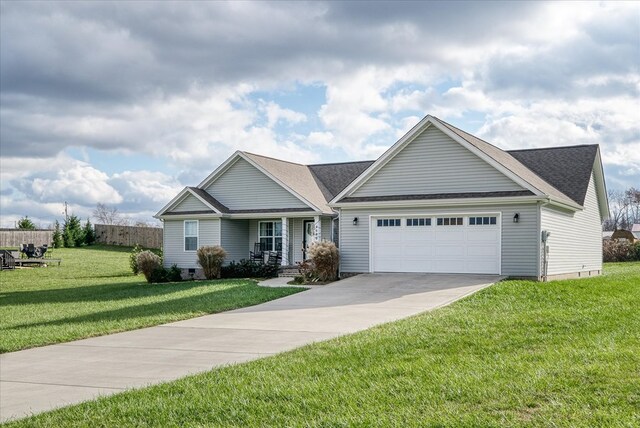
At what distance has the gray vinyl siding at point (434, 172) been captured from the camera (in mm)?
22875

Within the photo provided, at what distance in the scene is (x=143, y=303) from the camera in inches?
744

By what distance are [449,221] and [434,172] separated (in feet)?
6.27

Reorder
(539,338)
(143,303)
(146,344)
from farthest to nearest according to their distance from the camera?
(143,303), (146,344), (539,338)

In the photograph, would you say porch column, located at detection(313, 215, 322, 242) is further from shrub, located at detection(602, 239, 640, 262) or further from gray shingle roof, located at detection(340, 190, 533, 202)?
shrub, located at detection(602, 239, 640, 262)

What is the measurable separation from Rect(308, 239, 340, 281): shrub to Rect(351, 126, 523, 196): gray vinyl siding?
2.48 meters

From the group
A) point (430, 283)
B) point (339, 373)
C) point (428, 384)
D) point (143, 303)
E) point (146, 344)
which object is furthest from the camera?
point (430, 283)

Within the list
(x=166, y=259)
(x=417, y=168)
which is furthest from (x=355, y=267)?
(x=166, y=259)

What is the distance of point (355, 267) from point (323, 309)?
816cm

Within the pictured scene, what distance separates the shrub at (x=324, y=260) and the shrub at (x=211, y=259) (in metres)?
6.15

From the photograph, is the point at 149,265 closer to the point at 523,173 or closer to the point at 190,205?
the point at 190,205

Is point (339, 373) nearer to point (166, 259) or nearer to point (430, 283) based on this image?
point (430, 283)

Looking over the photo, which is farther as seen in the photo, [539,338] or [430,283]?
[430,283]

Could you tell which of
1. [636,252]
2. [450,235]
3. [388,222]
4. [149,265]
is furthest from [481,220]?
[636,252]

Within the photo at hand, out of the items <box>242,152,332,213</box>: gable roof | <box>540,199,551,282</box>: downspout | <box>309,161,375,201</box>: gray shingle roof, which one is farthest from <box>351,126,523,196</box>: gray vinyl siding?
<box>309,161,375,201</box>: gray shingle roof
